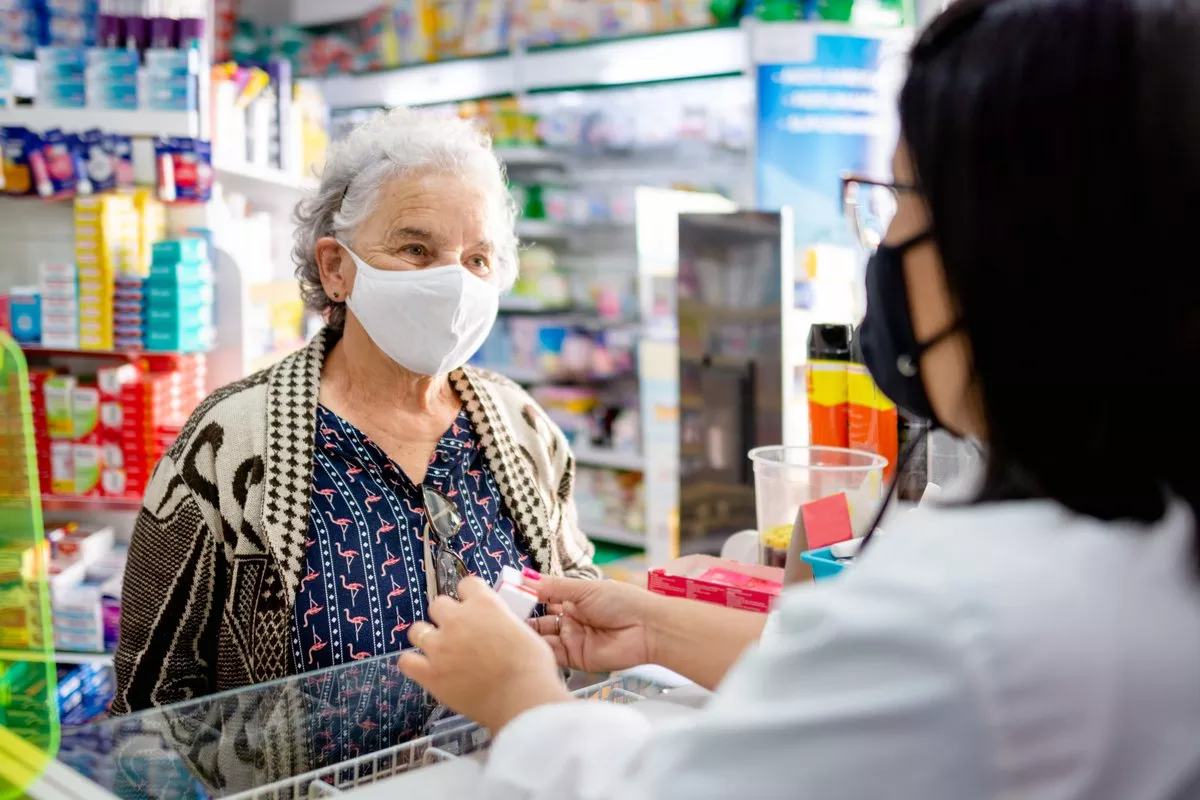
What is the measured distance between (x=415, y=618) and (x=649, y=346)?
3.24m

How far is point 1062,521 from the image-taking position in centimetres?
73

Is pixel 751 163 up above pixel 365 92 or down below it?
below

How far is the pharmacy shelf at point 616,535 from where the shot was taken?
6294mm

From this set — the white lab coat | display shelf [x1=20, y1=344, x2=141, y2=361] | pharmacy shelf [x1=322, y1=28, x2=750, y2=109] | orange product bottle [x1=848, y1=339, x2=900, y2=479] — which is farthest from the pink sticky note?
pharmacy shelf [x1=322, y1=28, x2=750, y2=109]

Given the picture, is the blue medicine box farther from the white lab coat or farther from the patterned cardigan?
the patterned cardigan

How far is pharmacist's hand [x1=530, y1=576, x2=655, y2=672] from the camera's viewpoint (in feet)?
5.05

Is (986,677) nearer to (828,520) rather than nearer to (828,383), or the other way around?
(828,520)

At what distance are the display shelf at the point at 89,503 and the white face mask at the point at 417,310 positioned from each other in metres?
2.16

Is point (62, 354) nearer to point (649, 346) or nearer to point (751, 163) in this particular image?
point (649, 346)

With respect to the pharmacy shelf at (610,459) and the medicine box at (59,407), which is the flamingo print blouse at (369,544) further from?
the pharmacy shelf at (610,459)

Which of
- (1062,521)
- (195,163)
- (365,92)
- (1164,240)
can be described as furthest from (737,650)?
(365,92)

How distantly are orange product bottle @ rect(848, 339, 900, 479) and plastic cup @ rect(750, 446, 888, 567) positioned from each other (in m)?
0.05

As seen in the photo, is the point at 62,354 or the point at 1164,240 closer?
the point at 1164,240

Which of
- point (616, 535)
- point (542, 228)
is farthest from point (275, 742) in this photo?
point (542, 228)
